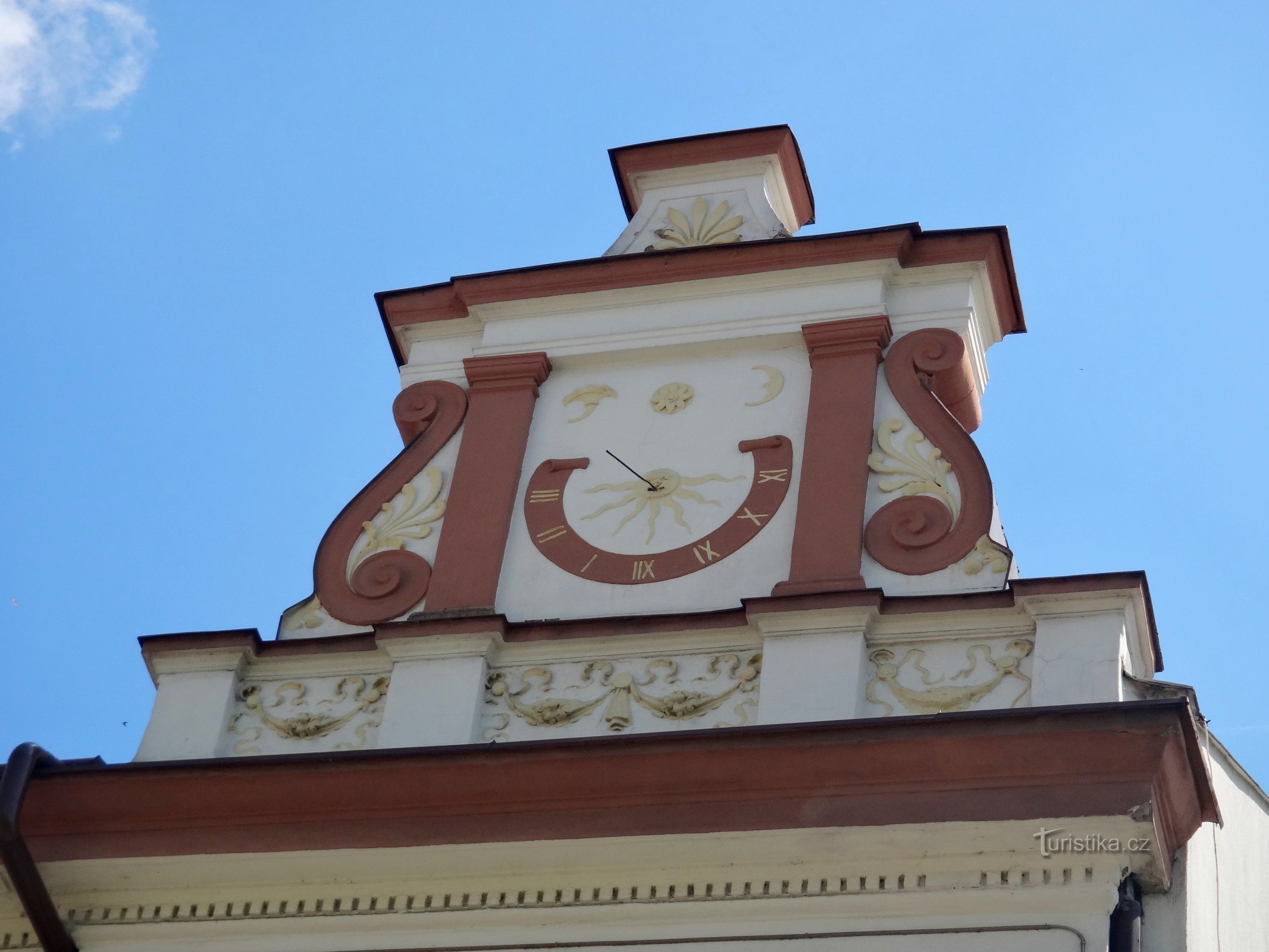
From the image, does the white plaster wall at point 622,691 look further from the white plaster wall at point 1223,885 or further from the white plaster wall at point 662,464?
the white plaster wall at point 1223,885

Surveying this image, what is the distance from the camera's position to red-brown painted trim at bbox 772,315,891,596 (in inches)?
382

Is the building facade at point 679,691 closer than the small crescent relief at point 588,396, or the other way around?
the building facade at point 679,691

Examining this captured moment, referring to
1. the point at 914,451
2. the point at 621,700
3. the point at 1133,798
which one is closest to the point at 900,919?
the point at 1133,798

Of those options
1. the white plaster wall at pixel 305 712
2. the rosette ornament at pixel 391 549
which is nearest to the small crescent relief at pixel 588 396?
the rosette ornament at pixel 391 549

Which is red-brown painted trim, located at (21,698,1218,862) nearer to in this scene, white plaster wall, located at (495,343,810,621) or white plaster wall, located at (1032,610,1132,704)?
white plaster wall, located at (1032,610,1132,704)

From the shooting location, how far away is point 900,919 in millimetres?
8516

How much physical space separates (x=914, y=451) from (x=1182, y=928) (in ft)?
8.10

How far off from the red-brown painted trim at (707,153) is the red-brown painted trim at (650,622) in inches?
118

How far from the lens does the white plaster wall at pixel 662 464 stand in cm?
994

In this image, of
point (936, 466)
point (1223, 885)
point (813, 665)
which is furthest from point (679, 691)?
point (1223, 885)

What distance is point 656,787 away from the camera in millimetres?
8898

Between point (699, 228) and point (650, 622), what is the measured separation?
2.75 meters

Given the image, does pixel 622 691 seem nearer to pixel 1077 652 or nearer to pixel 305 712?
pixel 305 712

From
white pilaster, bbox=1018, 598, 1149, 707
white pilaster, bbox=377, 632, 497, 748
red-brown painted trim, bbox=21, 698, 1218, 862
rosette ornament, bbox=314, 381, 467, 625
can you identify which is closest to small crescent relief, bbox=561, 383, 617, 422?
rosette ornament, bbox=314, 381, 467, 625
